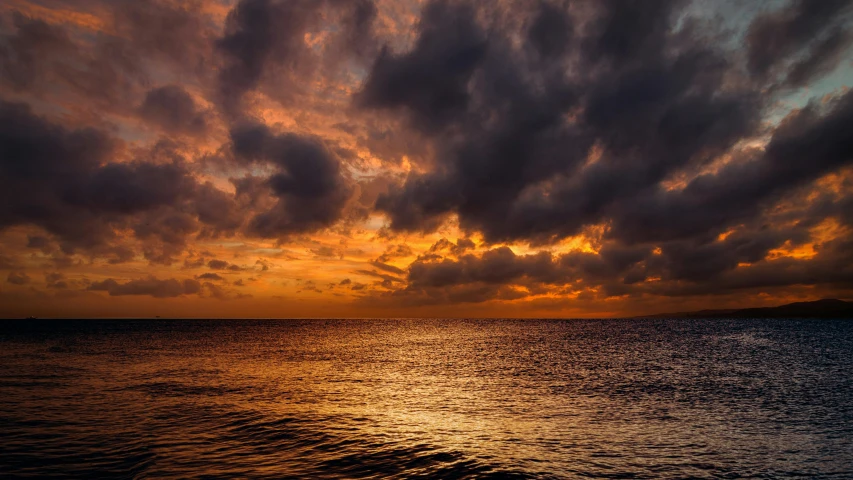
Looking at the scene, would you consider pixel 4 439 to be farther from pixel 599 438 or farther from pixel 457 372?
pixel 457 372

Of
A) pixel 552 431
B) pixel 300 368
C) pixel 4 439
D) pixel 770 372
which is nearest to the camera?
pixel 4 439

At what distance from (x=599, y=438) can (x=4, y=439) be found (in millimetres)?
34893

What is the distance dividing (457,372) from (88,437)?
42.0 meters

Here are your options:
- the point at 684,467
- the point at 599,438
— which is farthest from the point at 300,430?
the point at 684,467

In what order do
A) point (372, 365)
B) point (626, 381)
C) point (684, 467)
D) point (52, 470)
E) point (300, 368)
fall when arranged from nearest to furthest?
1. point (52, 470)
2. point (684, 467)
3. point (626, 381)
4. point (300, 368)
5. point (372, 365)

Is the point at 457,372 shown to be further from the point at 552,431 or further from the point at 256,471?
the point at 256,471

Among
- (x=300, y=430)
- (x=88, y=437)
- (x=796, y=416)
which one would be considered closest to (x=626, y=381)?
(x=796, y=416)

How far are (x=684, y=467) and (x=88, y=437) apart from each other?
3319cm

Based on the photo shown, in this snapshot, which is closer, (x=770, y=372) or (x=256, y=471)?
(x=256, y=471)

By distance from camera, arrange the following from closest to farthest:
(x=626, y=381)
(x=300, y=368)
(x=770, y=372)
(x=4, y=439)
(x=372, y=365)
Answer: (x=4, y=439)
(x=626, y=381)
(x=770, y=372)
(x=300, y=368)
(x=372, y=365)

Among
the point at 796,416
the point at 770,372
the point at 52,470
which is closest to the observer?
the point at 52,470

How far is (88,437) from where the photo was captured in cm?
2762

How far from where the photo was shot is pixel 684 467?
76.8 ft

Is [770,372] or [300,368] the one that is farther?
[300,368]
